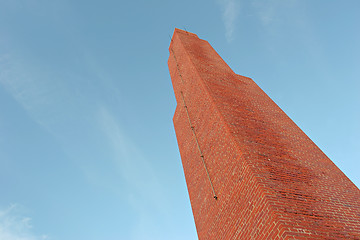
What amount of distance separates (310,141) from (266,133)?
1.72 metres

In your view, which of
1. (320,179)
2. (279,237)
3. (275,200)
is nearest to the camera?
(279,237)

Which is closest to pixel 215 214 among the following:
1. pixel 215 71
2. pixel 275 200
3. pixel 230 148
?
pixel 230 148

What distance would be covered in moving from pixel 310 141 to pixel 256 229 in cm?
390

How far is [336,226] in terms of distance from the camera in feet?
13.8

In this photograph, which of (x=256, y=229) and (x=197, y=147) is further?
(x=197, y=147)

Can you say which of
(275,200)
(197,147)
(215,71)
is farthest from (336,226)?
(215,71)

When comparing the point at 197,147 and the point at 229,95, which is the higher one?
the point at 229,95

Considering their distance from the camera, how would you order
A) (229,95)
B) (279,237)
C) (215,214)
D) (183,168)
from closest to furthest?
(279,237) < (215,214) < (229,95) < (183,168)

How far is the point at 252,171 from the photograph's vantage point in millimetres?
4672

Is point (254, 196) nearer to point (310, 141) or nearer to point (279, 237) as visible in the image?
point (279, 237)

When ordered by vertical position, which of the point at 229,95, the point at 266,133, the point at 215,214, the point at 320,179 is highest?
the point at 229,95

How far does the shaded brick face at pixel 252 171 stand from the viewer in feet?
13.7

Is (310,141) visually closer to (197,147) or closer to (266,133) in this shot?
(266,133)

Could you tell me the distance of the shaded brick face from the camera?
165 inches
